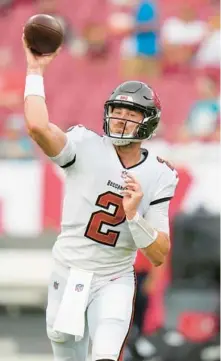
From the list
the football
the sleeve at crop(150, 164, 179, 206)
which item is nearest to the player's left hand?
the sleeve at crop(150, 164, 179, 206)

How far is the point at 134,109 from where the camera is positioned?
13.1 feet

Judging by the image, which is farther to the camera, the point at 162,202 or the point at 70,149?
the point at 162,202

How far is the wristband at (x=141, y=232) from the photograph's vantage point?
380 centimetres

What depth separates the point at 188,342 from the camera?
6523 millimetres

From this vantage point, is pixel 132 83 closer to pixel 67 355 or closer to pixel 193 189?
pixel 67 355

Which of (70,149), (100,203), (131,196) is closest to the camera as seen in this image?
(131,196)

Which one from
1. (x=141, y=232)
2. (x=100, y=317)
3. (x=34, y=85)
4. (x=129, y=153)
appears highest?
(x=34, y=85)

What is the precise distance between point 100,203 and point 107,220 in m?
0.08

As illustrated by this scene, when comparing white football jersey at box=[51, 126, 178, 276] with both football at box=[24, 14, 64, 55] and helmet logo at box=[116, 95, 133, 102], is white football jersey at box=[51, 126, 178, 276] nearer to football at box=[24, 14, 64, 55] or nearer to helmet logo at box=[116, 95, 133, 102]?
helmet logo at box=[116, 95, 133, 102]

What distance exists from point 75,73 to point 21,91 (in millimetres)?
686

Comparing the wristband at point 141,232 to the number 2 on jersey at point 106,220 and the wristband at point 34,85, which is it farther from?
the wristband at point 34,85

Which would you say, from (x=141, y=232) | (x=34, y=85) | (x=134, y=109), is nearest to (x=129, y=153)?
(x=134, y=109)

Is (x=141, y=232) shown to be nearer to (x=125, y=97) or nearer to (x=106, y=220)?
(x=106, y=220)

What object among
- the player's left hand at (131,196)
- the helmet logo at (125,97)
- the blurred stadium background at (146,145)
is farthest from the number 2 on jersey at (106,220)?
the blurred stadium background at (146,145)
